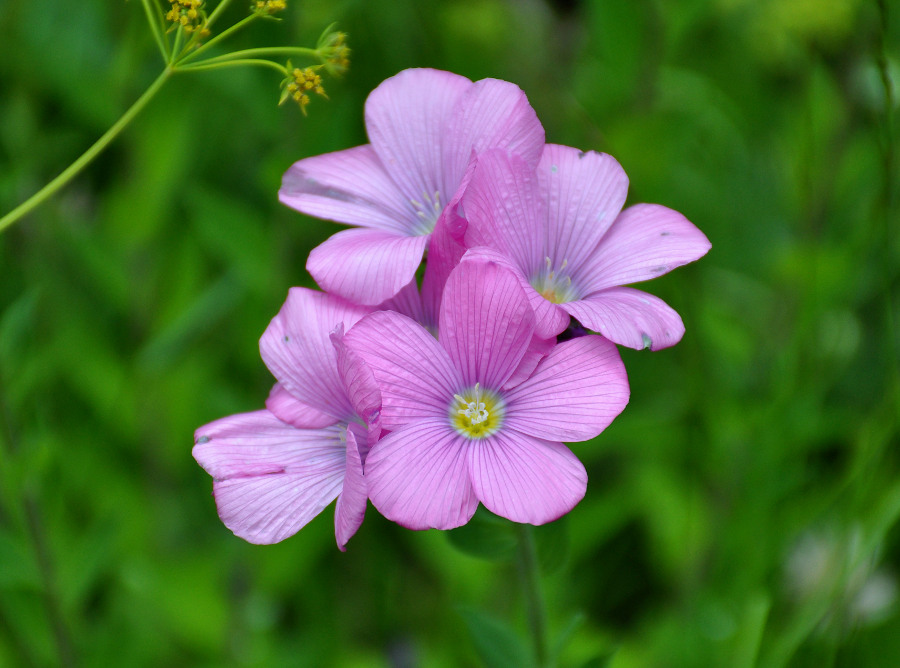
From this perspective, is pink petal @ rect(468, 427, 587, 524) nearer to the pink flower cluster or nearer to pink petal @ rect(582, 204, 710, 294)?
the pink flower cluster

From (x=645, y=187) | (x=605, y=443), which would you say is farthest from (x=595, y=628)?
(x=645, y=187)

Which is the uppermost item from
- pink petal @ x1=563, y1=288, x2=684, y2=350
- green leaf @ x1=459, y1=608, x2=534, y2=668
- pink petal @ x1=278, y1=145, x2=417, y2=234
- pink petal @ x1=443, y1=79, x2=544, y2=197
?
pink petal @ x1=443, y1=79, x2=544, y2=197

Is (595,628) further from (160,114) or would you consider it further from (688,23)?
(160,114)

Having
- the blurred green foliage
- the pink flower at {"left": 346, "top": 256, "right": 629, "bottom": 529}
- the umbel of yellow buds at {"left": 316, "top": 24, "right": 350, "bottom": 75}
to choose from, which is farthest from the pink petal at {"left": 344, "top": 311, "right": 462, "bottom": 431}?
the blurred green foliage

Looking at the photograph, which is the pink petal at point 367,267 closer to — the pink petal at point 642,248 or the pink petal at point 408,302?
the pink petal at point 408,302

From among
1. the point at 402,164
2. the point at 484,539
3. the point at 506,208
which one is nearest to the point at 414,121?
the point at 402,164

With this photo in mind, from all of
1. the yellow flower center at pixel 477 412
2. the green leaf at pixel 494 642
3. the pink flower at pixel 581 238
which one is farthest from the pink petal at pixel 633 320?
the green leaf at pixel 494 642

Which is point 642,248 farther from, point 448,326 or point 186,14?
point 186,14
